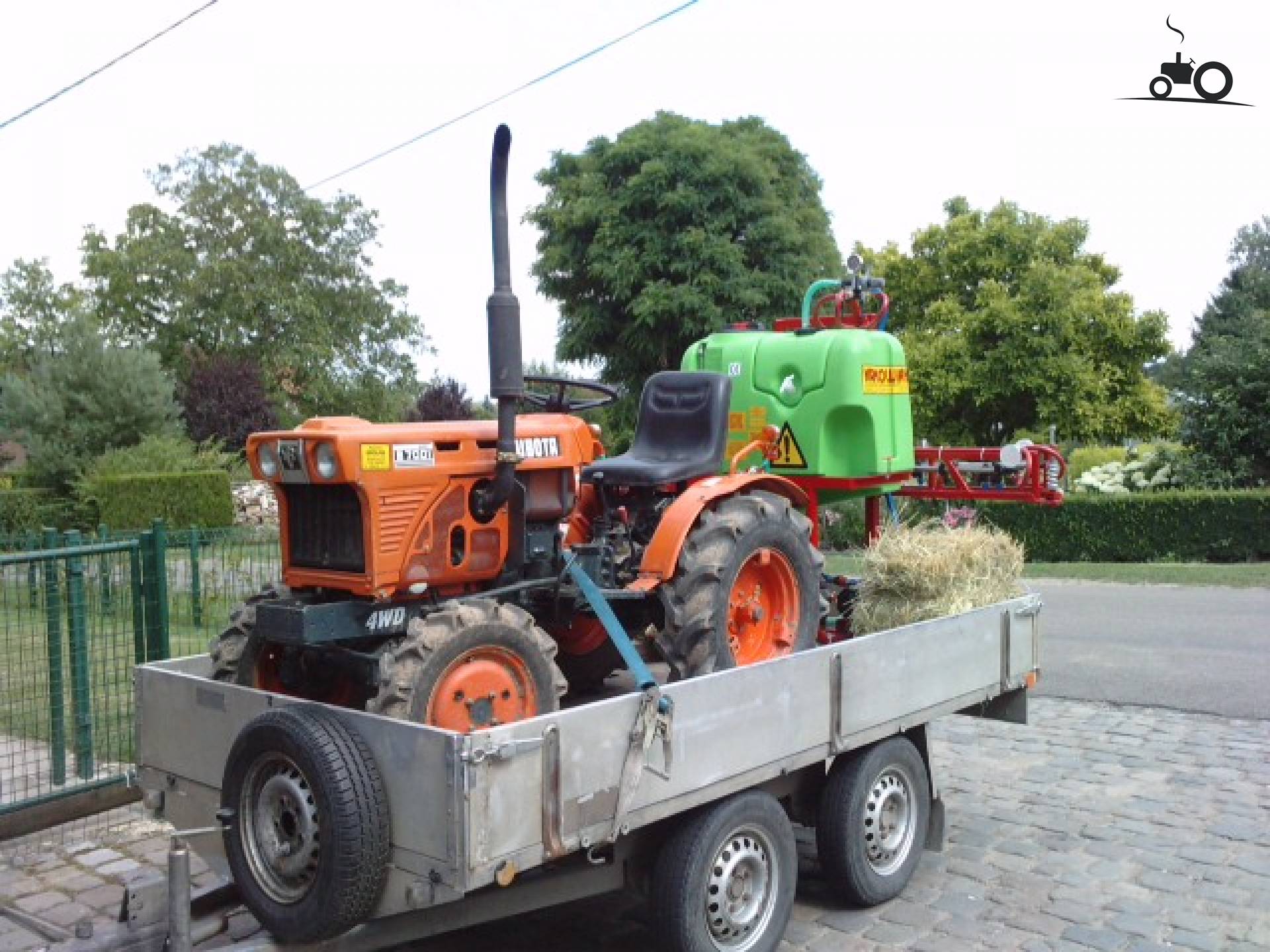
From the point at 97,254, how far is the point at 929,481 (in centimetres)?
4327

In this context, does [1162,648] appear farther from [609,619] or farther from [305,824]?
[305,824]

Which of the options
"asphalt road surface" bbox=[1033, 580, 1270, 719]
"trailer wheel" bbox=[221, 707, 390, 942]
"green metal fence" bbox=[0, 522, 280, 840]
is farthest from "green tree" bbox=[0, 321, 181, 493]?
"trailer wheel" bbox=[221, 707, 390, 942]

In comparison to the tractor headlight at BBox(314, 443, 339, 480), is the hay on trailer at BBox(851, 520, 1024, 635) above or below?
below

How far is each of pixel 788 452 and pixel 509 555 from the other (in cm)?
253

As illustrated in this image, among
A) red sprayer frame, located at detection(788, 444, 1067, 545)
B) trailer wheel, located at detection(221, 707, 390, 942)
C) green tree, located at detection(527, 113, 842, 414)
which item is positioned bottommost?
trailer wheel, located at detection(221, 707, 390, 942)

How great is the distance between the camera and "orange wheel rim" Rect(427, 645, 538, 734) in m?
3.87

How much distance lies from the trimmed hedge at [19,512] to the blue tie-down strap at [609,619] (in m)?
22.2

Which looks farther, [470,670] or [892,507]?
[892,507]

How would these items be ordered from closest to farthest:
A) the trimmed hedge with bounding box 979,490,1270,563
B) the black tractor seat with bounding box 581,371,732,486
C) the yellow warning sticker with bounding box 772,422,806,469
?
the black tractor seat with bounding box 581,371,732,486
the yellow warning sticker with bounding box 772,422,806,469
the trimmed hedge with bounding box 979,490,1270,563

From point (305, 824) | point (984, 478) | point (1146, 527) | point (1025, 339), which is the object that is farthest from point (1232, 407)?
point (305, 824)

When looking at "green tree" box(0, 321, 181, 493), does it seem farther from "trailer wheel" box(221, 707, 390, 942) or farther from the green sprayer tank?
"trailer wheel" box(221, 707, 390, 942)

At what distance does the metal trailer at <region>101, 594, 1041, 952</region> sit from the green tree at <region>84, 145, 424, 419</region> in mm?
40252

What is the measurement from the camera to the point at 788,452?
6.70 meters

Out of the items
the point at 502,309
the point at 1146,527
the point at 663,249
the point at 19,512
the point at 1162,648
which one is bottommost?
the point at 1162,648
